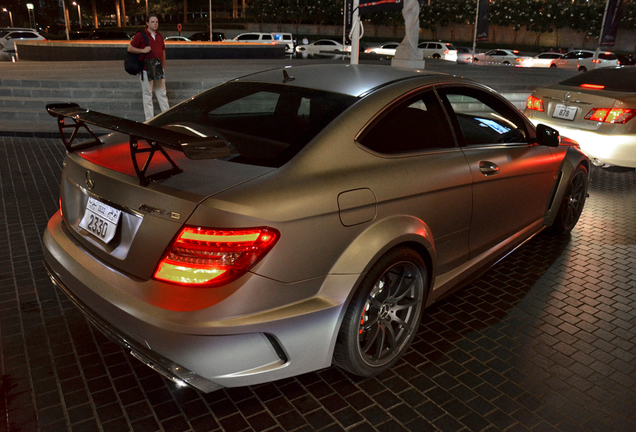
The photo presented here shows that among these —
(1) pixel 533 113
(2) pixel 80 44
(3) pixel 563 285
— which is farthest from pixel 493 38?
(3) pixel 563 285

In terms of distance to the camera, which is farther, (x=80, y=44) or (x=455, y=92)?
(x=80, y=44)

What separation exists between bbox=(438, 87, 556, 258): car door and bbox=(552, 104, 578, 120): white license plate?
320 centimetres

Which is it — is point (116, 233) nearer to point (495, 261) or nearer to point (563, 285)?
point (495, 261)

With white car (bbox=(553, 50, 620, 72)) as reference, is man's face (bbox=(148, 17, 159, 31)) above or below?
above

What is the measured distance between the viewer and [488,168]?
3.39 meters

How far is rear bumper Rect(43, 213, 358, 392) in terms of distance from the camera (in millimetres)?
2197

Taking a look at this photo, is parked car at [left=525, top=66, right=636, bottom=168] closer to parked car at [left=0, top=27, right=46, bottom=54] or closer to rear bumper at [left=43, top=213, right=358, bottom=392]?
rear bumper at [left=43, top=213, right=358, bottom=392]

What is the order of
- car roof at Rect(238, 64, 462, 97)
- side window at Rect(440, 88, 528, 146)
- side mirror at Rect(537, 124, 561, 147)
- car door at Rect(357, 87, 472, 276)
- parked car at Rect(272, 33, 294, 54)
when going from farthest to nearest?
parked car at Rect(272, 33, 294, 54) → side mirror at Rect(537, 124, 561, 147) → side window at Rect(440, 88, 528, 146) → car roof at Rect(238, 64, 462, 97) → car door at Rect(357, 87, 472, 276)

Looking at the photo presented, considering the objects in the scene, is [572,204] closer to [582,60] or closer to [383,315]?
[383,315]


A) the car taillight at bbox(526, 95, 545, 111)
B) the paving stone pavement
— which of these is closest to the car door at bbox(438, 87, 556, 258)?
the paving stone pavement

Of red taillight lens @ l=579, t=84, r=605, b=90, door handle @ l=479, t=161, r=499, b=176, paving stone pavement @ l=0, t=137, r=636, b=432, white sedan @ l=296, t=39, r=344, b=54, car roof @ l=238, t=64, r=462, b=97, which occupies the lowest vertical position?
paving stone pavement @ l=0, t=137, r=636, b=432

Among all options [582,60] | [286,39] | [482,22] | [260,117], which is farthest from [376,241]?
[582,60]

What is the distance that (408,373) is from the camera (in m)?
3.04

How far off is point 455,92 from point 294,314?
1984 mm
